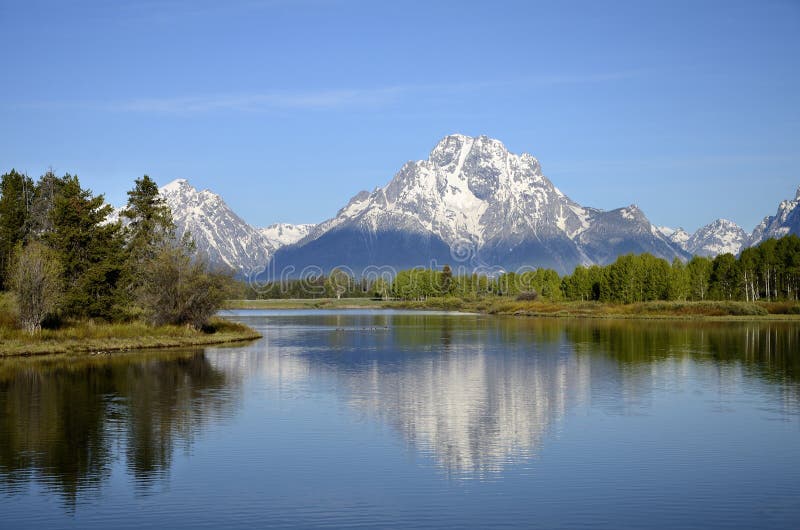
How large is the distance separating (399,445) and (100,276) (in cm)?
4775

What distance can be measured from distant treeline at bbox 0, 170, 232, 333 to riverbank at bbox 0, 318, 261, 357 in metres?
1.48

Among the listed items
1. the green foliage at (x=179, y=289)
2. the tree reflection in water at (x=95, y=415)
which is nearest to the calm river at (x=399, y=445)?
the tree reflection in water at (x=95, y=415)

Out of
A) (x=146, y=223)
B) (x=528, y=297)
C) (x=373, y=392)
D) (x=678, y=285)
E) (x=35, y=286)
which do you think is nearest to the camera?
(x=373, y=392)

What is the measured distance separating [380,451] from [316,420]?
668cm

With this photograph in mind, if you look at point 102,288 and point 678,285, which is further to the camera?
point 678,285

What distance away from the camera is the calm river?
2047 centimetres

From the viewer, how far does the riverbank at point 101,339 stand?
60031 millimetres

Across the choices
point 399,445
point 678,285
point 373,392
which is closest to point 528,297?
point 678,285

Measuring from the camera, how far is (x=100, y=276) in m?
68.4

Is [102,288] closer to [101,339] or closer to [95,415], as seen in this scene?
[101,339]

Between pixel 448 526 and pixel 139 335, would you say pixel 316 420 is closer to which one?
pixel 448 526

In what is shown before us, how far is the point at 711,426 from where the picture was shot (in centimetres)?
3225

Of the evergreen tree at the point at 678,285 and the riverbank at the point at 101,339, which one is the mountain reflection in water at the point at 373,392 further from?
the evergreen tree at the point at 678,285

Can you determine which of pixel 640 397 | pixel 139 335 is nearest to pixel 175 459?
pixel 640 397
